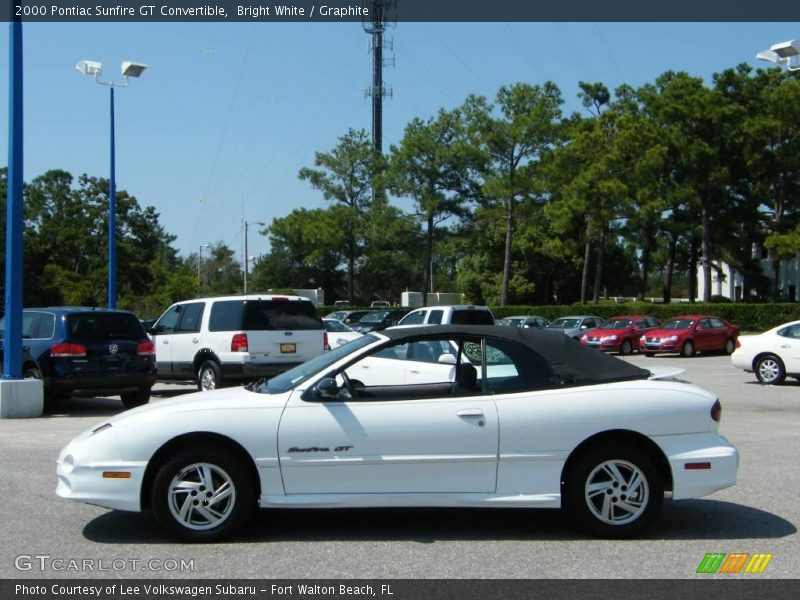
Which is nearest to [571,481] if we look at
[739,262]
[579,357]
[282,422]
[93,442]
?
[579,357]

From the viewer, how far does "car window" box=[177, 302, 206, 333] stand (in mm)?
17188

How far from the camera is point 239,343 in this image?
16328 mm

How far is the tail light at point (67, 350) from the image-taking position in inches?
559

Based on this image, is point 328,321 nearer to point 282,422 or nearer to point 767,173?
point 282,422

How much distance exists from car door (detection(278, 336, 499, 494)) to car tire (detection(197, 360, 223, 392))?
1045cm

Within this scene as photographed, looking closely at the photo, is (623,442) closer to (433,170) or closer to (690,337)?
(690,337)

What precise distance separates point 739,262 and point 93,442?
53.4 meters

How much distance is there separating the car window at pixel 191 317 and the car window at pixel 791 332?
12511 millimetres

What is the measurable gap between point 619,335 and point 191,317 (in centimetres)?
2254

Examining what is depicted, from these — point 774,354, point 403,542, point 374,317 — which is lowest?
point 403,542

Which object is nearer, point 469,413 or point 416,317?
point 469,413

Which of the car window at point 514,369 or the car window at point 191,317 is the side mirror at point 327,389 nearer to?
the car window at point 514,369

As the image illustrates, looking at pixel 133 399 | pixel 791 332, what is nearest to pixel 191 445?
pixel 133 399

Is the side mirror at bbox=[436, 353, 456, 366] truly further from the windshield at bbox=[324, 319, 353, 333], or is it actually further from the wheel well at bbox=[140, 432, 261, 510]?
the windshield at bbox=[324, 319, 353, 333]
